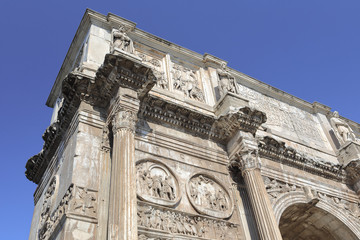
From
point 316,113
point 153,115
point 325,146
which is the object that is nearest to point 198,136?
point 153,115

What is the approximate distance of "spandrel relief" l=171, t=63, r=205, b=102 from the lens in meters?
11.3

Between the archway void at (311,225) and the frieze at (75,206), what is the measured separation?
6455 millimetres

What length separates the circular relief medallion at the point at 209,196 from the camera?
845 centimetres

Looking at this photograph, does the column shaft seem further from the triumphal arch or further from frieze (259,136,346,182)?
frieze (259,136,346,182)

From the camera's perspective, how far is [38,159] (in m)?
10.4

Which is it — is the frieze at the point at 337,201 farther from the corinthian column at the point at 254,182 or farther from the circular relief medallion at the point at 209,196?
the circular relief medallion at the point at 209,196

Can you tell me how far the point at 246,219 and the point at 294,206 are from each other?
259 centimetres

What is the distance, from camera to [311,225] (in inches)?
469

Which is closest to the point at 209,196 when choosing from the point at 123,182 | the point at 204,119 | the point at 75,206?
the point at 204,119

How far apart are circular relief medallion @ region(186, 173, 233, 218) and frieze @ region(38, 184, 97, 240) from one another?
2462mm

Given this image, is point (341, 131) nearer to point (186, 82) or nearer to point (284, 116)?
point (284, 116)

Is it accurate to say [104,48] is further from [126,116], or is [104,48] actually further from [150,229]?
[150,229]

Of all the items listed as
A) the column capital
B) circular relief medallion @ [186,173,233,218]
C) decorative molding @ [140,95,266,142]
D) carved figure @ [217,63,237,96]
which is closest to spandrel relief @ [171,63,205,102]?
carved figure @ [217,63,237,96]

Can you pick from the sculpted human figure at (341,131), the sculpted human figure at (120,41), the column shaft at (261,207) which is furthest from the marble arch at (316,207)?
the sculpted human figure at (120,41)
